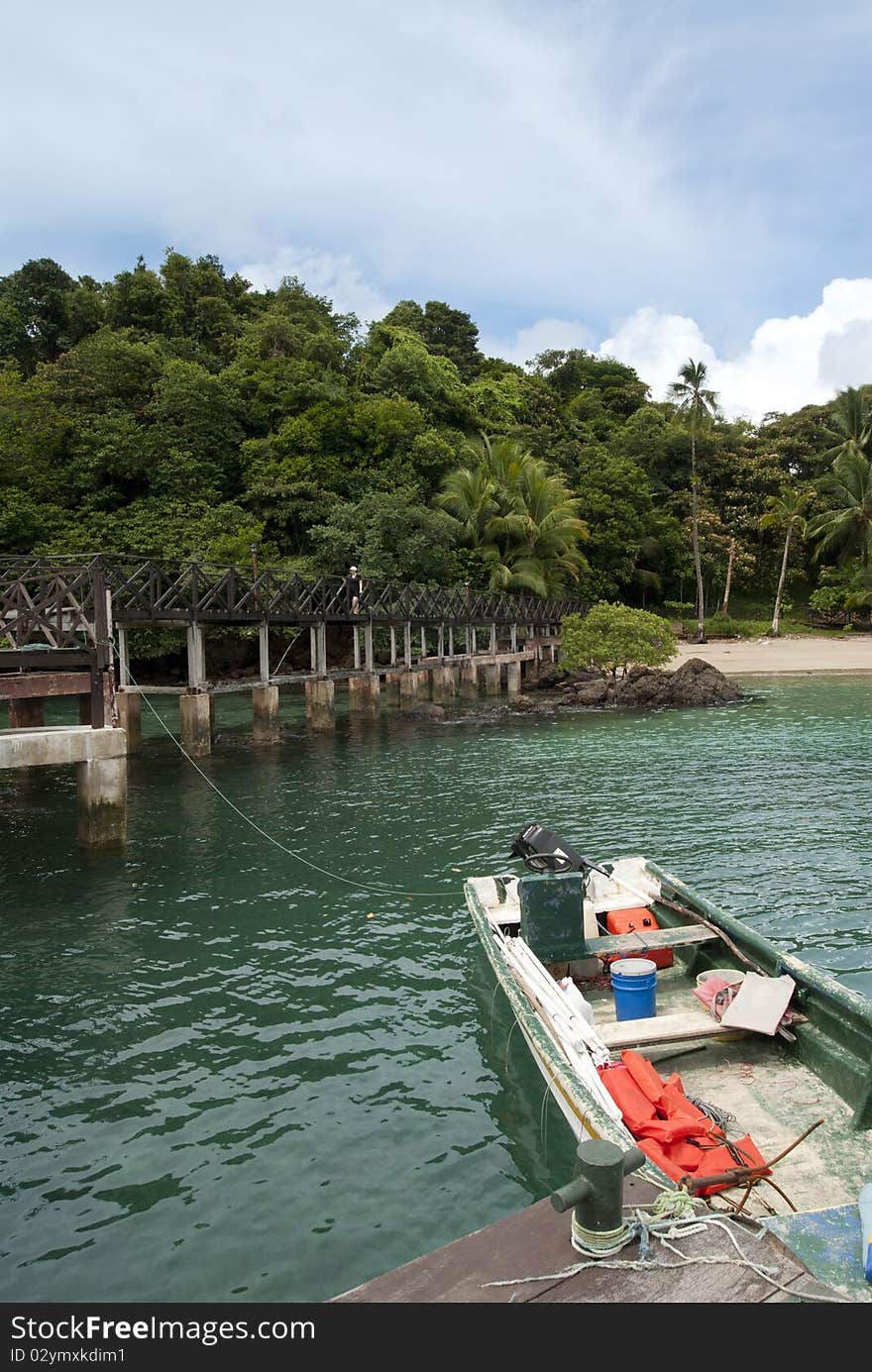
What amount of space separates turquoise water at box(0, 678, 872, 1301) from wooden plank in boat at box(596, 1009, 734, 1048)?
773mm

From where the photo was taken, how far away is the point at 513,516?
47969mm

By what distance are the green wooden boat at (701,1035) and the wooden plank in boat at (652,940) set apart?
17 mm

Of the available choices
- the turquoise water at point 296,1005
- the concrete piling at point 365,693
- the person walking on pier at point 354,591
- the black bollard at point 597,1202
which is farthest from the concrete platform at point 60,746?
the concrete piling at point 365,693

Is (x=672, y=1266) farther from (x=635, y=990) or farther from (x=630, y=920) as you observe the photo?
(x=630, y=920)

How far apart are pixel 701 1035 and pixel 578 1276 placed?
3.72 m

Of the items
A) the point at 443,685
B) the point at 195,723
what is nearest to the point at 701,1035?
the point at 195,723

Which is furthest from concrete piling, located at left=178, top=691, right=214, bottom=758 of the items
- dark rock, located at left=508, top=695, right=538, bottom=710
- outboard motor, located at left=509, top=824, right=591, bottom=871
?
outboard motor, located at left=509, top=824, right=591, bottom=871

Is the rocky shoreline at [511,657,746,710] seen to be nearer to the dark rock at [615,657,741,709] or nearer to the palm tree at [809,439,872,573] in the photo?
the dark rock at [615,657,741,709]

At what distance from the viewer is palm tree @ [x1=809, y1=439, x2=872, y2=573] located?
2376 inches

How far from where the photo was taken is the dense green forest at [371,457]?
141ft

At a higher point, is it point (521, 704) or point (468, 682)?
point (468, 682)

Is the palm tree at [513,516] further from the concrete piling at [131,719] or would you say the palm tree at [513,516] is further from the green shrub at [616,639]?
the concrete piling at [131,719]

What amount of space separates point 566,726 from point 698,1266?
26.9m

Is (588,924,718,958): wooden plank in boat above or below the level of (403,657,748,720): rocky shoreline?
below
